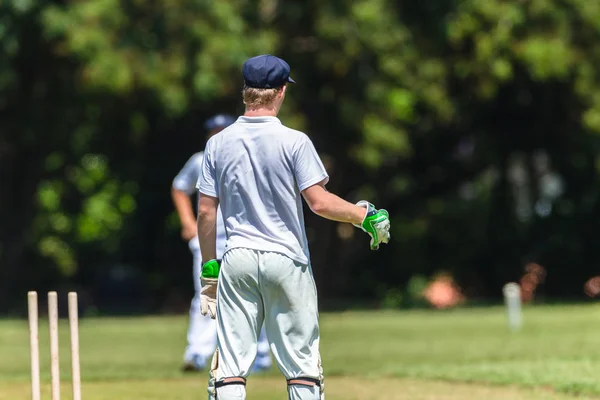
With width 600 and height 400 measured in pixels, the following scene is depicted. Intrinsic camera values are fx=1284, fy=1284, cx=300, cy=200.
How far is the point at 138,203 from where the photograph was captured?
30438mm

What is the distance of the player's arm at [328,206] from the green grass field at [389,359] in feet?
11.0

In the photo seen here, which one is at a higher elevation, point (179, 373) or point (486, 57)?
point (486, 57)

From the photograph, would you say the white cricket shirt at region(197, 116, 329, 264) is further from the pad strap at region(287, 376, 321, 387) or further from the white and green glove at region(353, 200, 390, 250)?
the pad strap at region(287, 376, 321, 387)

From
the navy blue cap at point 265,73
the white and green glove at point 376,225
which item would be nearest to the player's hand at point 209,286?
the white and green glove at point 376,225

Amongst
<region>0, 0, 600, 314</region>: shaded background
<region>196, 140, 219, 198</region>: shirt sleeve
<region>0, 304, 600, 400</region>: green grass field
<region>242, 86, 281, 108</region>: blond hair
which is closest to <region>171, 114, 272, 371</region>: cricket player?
<region>0, 304, 600, 400</region>: green grass field

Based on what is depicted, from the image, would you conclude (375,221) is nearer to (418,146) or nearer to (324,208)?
(324,208)

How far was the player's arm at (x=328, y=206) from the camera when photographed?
574 centimetres

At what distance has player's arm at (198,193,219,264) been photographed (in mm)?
5949

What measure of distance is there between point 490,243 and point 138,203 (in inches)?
327

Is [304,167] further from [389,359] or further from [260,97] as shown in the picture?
[389,359]

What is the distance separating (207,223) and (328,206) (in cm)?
60

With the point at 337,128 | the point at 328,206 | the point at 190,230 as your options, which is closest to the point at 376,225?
the point at 328,206

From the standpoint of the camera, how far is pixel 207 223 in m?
5.96

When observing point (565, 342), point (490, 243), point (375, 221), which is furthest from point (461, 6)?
point (375, 221)
